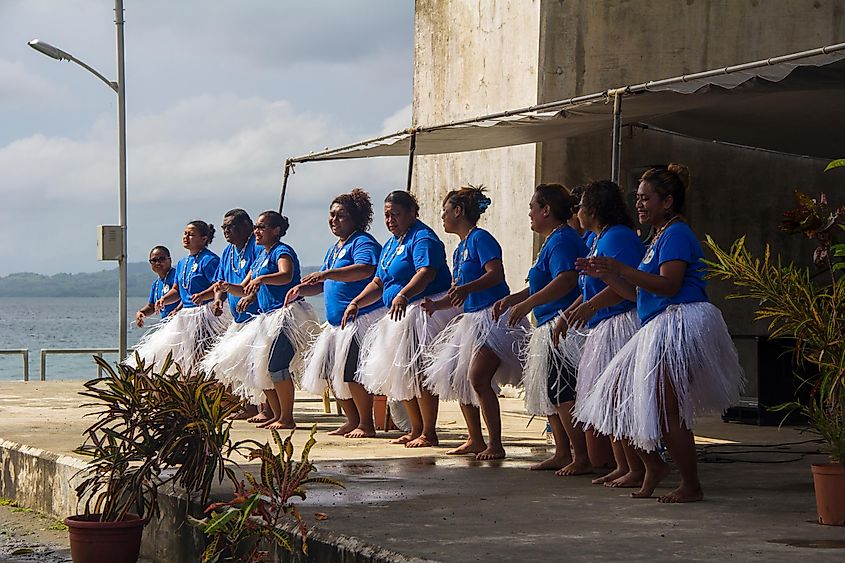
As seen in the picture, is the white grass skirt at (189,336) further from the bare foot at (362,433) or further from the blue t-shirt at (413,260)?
the blue t-shirt at (413,260)

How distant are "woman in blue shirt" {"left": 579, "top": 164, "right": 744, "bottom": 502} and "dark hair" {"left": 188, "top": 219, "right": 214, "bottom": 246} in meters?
5.86

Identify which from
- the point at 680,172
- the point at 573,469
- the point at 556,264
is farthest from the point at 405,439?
the point at 680,172

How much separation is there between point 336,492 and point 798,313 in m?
2.40

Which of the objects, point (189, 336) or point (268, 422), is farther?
point (189, 336)

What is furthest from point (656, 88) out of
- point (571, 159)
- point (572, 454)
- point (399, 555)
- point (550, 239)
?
point (571, 159)

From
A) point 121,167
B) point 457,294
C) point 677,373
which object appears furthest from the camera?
point 121,167

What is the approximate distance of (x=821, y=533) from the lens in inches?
215

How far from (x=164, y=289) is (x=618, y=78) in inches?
178

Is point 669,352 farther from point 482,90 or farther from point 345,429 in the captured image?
point 482,90

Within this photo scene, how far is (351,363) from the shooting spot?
9359 mm

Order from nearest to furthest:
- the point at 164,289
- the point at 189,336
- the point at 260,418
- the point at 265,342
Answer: the point at 265,342 → the point at 260,418 → the point at 189,336 → the point at 164,289

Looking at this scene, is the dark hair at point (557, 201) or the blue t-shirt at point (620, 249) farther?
the dark hair at point (557, 201)

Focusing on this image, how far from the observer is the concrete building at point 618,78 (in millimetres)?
12422

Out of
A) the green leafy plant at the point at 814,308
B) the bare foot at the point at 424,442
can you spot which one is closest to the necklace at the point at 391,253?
the bare foot at the point at 424,442
